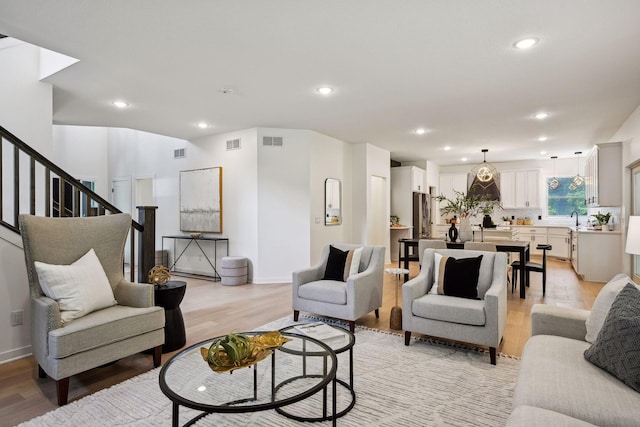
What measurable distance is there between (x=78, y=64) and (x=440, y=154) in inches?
300

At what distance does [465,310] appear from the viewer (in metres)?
2.86

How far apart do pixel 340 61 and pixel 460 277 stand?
2.31m

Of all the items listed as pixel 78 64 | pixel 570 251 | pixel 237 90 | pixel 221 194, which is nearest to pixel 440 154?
pixel 570 251

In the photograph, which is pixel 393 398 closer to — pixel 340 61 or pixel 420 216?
pixel 340 61

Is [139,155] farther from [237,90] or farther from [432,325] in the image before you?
[432,325]

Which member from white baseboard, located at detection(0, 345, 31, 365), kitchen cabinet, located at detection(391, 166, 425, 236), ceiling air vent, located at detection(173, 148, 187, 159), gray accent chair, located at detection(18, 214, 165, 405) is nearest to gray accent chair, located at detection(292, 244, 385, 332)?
gray accent chair, located at detection(18, 214, 165, 405)

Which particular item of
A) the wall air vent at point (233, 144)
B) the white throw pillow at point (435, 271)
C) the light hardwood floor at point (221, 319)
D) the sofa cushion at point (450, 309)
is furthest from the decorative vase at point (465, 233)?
the wall air vent at point (233, 144)

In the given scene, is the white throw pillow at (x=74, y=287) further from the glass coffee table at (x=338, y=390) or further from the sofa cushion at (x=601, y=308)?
the sofa cushion at (x=601, y=308)

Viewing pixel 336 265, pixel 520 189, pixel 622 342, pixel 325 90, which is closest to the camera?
pixel 622 342

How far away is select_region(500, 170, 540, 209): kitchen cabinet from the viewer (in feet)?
31.4

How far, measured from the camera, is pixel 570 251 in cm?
831

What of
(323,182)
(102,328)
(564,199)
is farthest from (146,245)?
(564,199)

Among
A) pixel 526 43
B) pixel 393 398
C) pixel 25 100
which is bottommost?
pixel 393 398

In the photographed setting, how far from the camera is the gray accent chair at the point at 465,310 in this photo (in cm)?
278
